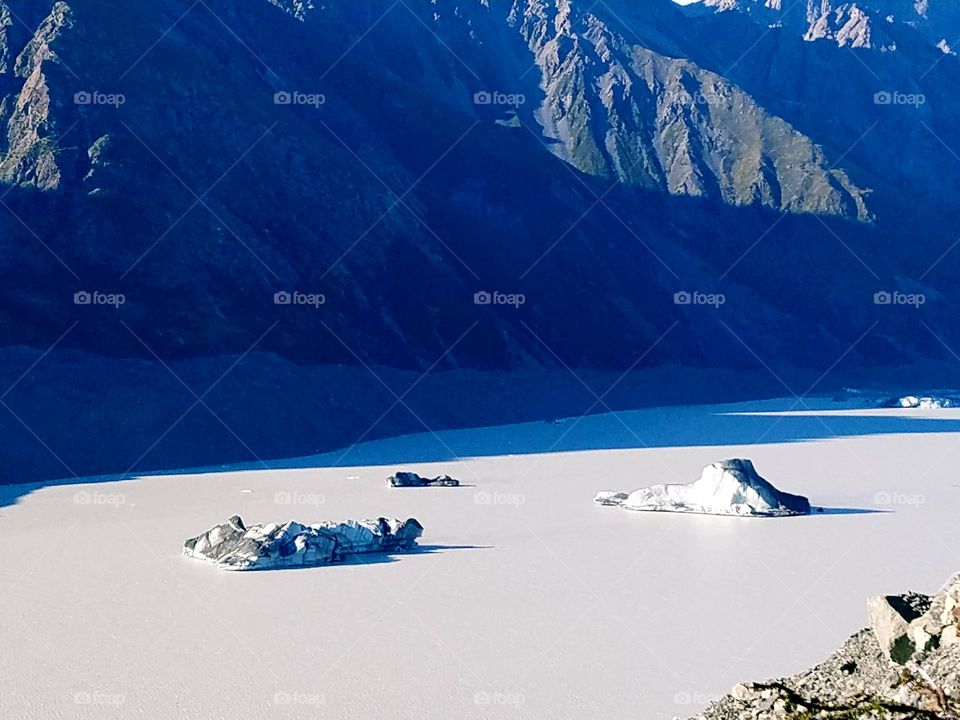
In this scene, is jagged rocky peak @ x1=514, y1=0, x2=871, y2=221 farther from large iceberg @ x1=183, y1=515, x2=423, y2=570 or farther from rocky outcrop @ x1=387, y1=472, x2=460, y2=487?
large iceberg @ x1=183, y1=515, x2=423, y2=570

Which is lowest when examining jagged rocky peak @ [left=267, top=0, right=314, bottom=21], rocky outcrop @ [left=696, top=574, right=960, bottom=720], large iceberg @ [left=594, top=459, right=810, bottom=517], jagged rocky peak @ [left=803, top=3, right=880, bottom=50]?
rocky outcrop @ [left=696, top=574, right=960, bottom=720]

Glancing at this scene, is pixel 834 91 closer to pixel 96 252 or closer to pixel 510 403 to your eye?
pixel 510 403

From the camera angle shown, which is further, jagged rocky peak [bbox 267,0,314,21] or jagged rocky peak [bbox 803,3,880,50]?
jagged rocky peak [bbox 803,3,880,50]

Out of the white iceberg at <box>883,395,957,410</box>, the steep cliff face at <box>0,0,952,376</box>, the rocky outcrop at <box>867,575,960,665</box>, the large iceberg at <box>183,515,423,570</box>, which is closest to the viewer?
the rocky outcrop at <box>867,575,960,665</box>

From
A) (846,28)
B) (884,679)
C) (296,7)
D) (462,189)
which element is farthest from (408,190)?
(846,28)

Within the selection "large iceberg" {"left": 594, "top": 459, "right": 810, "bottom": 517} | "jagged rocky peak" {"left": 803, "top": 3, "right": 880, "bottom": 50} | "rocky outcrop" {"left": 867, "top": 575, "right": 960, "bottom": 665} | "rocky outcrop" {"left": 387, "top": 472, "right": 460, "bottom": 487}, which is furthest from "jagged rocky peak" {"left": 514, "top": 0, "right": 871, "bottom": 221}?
"rocky outcrop" {"left": 867, "top": 575, "right": 960, "bottom": 665}

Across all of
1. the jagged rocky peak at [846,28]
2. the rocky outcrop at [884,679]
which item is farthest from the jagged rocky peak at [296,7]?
the rocky outcrop at [884,679]

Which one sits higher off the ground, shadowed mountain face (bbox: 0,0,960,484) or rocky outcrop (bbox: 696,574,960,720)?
shadowed mountain face (bbox: 0,0,960,484)
